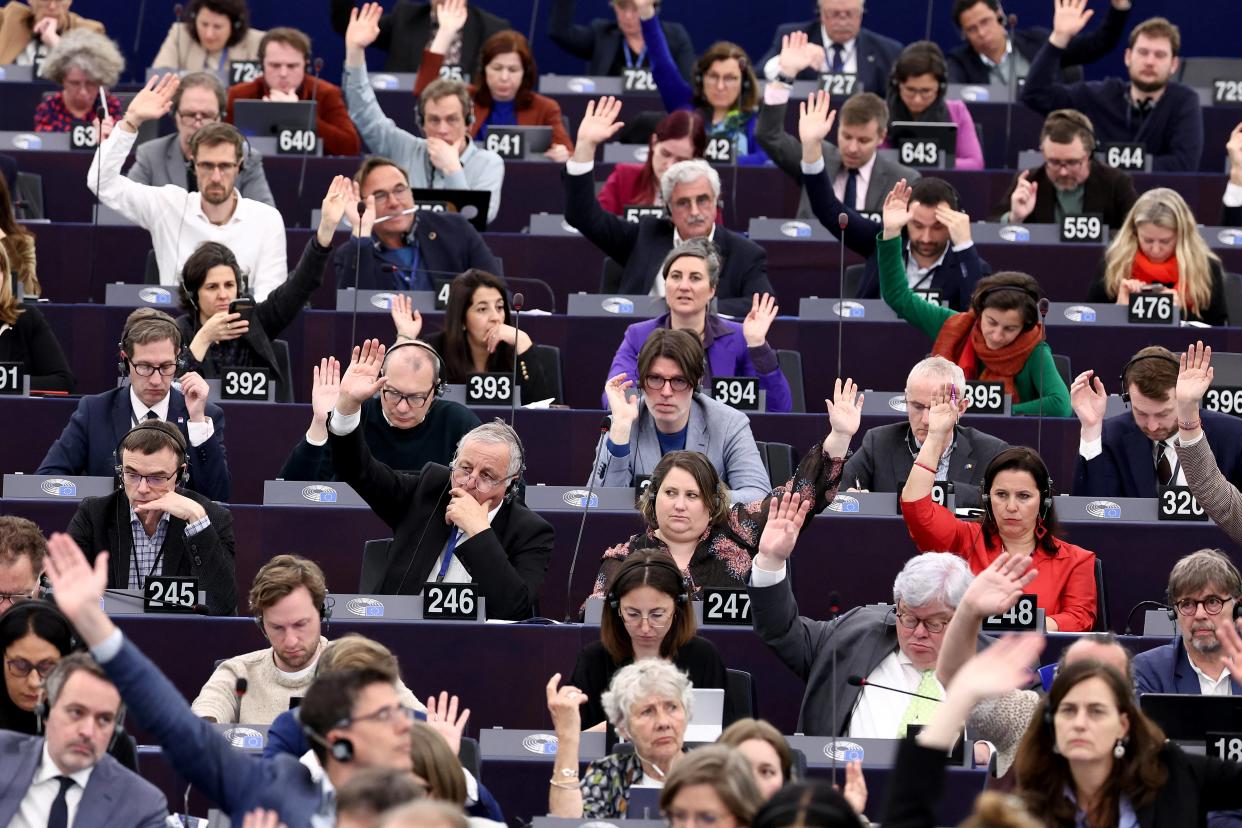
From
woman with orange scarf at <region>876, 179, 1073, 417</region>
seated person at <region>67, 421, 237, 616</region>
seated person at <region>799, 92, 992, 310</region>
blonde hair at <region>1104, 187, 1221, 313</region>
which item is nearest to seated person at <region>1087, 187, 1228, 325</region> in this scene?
blonde hair at <region>1104, 187, 1221, 313</region>

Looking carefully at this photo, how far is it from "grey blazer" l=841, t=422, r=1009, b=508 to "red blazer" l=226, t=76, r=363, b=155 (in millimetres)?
3108

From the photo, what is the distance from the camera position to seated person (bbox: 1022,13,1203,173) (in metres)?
8.63

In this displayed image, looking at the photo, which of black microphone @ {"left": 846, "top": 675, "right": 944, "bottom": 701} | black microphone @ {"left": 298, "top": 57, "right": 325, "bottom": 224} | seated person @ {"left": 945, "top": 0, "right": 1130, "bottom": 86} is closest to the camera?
black microphone @ {"left": 846, "top": 675, "right": 944, "bottom": 701}

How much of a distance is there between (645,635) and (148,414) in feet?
5.72

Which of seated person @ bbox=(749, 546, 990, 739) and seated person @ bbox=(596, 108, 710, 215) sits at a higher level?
seated person @ bbox=(596, 108, 710, 215)

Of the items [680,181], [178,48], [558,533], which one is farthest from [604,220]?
[178,48]

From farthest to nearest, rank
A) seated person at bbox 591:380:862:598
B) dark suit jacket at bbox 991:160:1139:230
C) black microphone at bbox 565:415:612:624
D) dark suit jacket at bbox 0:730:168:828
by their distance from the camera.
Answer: dark suit jacket at bbox 991:160:1139:230, black microphone at bbox 565:415:612:624, seated person at bbox 591:380:862:598, dark suit jacket at bbox 0:730:168:828

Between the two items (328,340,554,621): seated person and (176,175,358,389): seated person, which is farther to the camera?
(176,175,358,389): seated person

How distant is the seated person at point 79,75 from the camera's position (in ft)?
28.2

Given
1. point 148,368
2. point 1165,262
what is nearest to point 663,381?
point 148,368

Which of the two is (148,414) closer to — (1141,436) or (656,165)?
(656,165)

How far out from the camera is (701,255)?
21.8 feet

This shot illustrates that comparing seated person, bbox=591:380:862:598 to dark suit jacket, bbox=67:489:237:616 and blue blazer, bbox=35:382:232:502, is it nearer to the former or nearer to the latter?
dark suit jacket, bbox=67:489:237:616

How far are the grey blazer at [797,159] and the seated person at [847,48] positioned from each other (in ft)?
3.88
